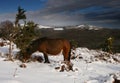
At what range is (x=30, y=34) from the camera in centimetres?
2044

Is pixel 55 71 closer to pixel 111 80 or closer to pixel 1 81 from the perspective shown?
pixel 111 80

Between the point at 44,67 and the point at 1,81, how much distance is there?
239 inches

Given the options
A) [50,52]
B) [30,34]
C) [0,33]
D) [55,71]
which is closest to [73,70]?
[55,71]

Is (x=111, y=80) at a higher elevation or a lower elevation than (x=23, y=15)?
lower

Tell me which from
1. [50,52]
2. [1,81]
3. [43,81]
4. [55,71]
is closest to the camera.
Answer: [1,81]

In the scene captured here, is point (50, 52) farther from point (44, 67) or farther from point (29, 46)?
point (44, 67)

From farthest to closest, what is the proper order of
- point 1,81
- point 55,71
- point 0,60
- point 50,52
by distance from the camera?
point 50,52 → point 0,60 → point 55,71 → point 1,81

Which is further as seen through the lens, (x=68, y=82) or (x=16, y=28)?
(x=16, y=28)

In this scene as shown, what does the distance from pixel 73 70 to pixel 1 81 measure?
266 inches

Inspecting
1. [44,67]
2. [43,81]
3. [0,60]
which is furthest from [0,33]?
[43,81]

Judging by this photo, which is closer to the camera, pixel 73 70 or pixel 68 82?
pixel 68 82

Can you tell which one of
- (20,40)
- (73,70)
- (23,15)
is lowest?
(73,70)

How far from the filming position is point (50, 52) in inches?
790

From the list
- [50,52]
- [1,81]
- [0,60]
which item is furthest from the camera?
[50,52]
